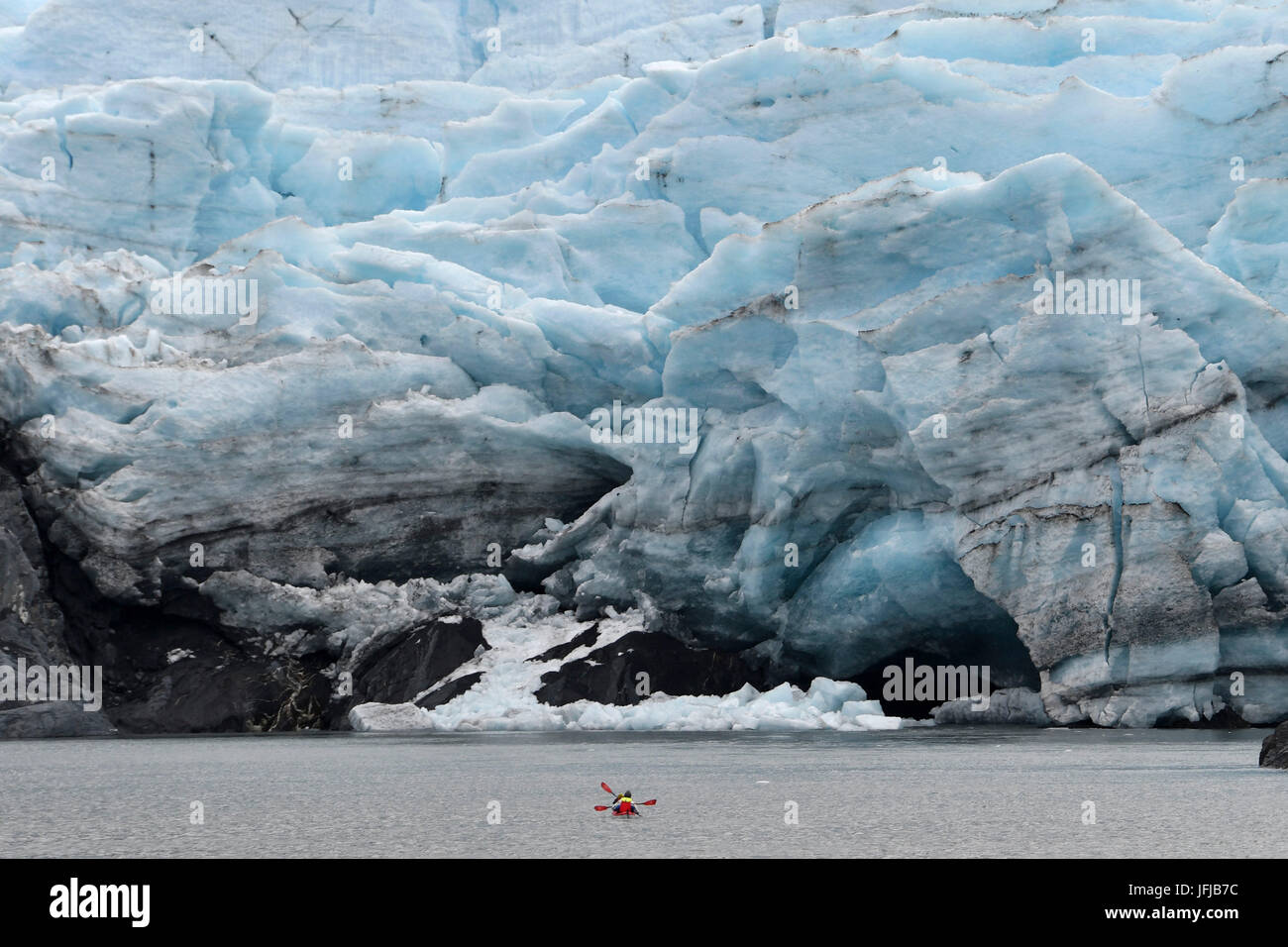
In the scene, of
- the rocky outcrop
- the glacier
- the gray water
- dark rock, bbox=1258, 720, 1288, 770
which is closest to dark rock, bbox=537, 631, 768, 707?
the glacier

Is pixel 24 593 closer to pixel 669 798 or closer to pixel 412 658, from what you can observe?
pixel 412 658

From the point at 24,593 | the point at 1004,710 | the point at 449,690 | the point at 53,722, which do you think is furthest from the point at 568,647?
the point at 24,593

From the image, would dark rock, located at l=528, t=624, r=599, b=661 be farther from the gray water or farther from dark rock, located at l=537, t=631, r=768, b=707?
the gray water

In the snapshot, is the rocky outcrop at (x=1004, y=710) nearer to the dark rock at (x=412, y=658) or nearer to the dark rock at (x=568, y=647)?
the dark rock at (x=568, y=647)

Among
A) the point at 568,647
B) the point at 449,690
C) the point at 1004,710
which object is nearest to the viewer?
the point at 1004,710
